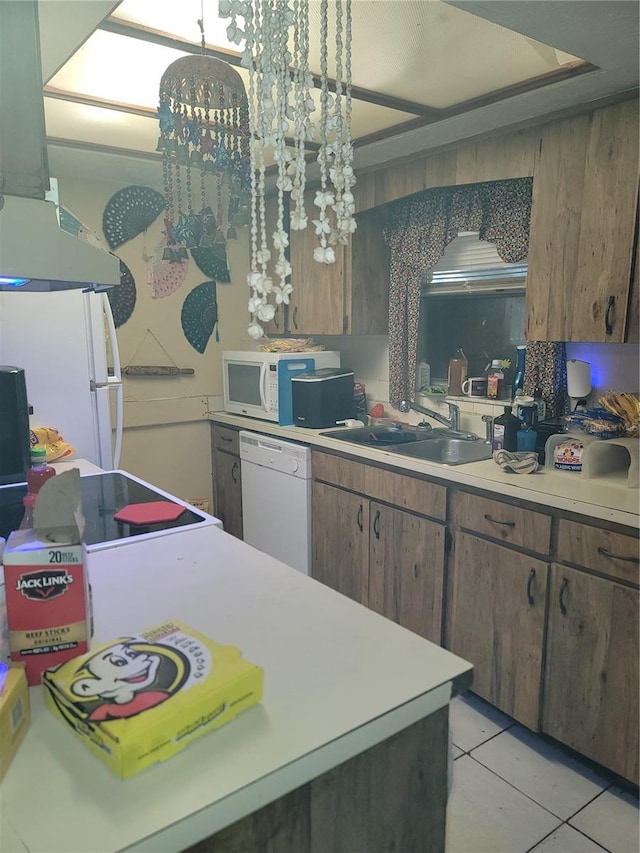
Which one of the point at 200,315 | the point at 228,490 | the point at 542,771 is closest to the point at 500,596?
the point at 542,771

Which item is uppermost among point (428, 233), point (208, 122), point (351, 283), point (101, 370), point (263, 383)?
point (208, 122)

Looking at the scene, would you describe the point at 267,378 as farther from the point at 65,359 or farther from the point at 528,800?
the point at 528,800

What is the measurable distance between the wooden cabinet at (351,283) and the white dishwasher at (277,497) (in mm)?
741

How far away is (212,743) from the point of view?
76cm

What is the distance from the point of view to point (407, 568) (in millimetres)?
2475

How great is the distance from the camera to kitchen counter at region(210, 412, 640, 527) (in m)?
1.79

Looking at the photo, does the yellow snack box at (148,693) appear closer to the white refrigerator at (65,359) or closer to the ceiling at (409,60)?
the ceiling at (409,60)

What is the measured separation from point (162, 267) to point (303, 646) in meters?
2.99

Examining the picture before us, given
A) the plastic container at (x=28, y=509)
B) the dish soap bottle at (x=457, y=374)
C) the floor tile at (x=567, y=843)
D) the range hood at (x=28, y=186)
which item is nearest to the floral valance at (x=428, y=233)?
the dish soap bottle at (x=457, y=374)

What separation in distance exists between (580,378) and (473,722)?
4.64 ft

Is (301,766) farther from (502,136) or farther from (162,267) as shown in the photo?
(162,267)

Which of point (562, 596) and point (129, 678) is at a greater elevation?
point (129, 678)

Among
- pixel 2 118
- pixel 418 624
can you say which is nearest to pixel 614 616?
pixel 418 624

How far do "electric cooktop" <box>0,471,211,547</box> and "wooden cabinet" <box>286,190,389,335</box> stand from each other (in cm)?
160
